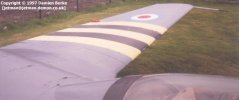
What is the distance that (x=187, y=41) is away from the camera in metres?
10.9

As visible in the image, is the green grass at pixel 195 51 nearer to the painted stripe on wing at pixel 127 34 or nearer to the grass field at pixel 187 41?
the grass field at pixel 187 41

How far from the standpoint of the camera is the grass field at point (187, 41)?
867 centimetres

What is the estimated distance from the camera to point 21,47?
5.88 metres

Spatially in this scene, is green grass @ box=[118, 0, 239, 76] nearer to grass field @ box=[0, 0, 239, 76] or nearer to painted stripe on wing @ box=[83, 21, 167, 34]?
grass field @ box=[0, 0, 239, 76]

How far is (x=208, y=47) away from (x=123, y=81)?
271 inches

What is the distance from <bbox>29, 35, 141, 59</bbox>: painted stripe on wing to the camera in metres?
5.84

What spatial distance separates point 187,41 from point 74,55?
6.12 m

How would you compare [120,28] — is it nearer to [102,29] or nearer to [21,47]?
[102,29]

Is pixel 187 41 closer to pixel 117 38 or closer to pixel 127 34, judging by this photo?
pixel 127 34

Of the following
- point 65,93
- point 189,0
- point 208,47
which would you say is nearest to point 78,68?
point 65,93

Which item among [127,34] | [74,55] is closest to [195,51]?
[127,34]

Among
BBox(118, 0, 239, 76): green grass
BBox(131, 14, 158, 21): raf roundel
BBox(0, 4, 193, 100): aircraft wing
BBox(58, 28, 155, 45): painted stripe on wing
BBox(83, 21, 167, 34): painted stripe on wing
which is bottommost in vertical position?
BBox(118, 0, 239, 76): green grass

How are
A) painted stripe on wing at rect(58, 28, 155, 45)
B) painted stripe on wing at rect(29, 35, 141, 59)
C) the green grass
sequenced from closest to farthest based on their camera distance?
1. painted stripe on wing at rect(29, 35, 141, 59)
2. painted stripe on wing at rect(58, 28, 155, 45)
3. the green grass

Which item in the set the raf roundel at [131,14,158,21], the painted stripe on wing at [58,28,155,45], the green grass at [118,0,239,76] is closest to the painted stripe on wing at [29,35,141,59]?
the painted stripe on wing at [58,28,155,45]
